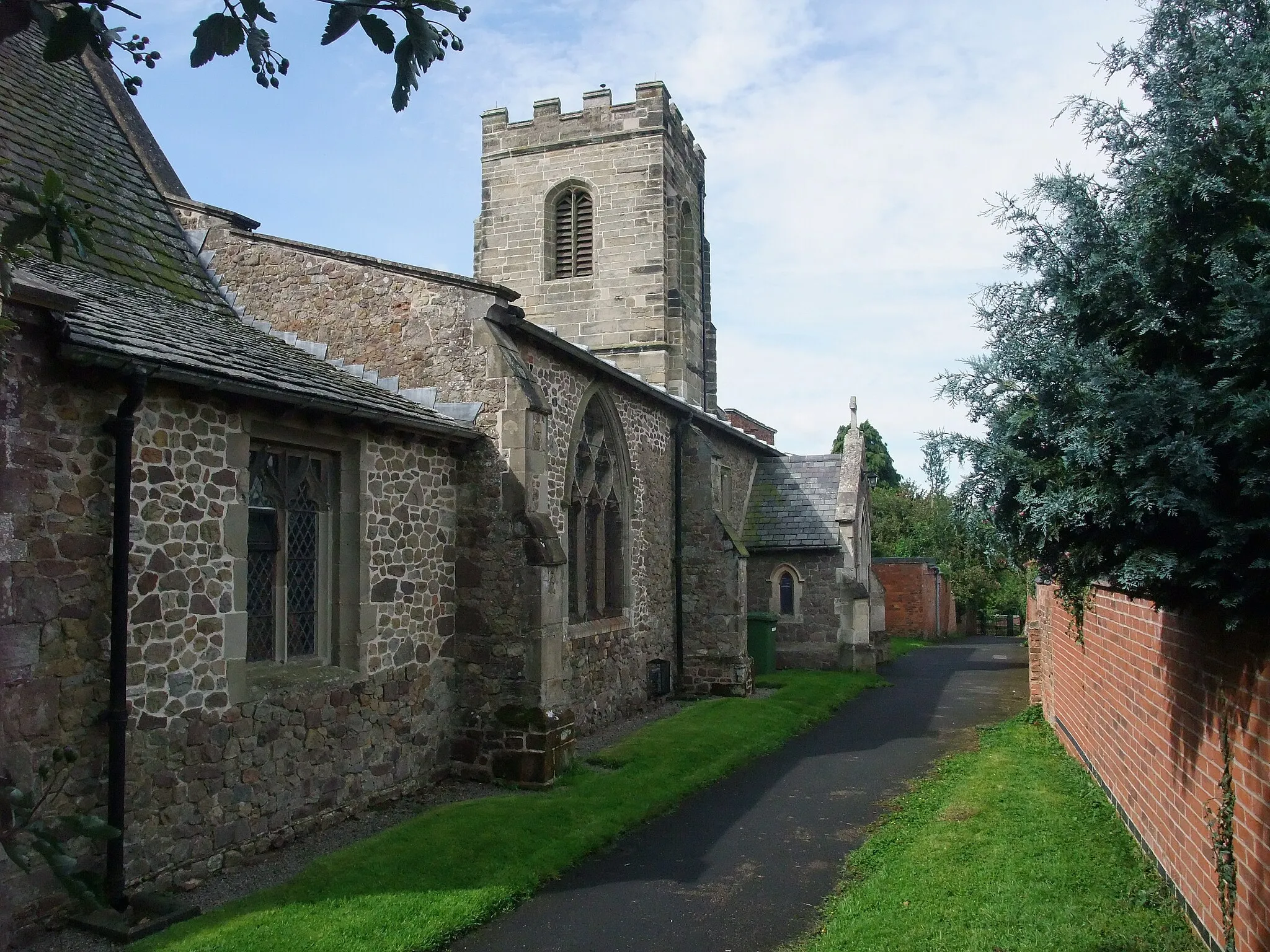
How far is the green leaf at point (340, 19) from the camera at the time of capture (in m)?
2.45

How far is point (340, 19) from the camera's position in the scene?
2480 mm

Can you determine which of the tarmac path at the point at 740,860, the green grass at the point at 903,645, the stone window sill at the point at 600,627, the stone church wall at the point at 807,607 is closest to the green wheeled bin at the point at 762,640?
the stone church wall at the point at 807,607

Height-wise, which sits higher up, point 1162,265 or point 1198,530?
point 1162,265

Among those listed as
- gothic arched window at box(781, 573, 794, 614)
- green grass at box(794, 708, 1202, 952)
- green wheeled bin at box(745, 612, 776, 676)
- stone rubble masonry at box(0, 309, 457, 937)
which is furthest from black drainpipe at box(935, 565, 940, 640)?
stone rubble masonry at box(0, 309, 457, 937)

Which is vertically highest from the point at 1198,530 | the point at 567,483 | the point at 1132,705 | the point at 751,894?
the point at 567,483

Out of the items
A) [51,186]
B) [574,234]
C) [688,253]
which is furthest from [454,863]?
[688,253]

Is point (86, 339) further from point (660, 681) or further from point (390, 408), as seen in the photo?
point (660, 681)

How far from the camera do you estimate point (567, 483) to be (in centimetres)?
1408

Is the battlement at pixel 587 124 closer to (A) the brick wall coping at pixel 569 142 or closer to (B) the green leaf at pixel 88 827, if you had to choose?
(A) the brick wall coping at pixel 569 142

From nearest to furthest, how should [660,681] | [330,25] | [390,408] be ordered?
[330,25], [390,408], [660,681]

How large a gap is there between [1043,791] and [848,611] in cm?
1293

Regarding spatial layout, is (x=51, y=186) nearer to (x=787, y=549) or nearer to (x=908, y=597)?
(x=787, y=549)

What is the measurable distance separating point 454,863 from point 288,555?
11.0 feet

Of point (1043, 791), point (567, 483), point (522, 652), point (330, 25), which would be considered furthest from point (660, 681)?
point (330, 25)
